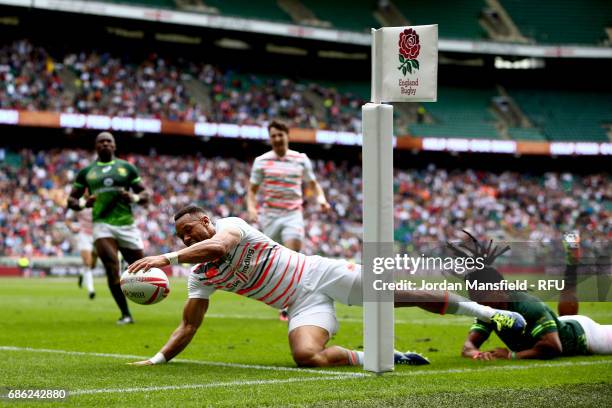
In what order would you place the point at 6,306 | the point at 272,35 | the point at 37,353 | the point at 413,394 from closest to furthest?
the point at 413,394, the point at 37,353, the point at 6,306, the point at 272,35

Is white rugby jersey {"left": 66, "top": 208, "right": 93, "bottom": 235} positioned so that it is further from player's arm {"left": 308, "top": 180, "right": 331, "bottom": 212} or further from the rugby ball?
the rugby ball

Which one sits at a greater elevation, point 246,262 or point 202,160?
point 202,160

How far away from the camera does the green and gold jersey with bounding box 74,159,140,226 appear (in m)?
11.9

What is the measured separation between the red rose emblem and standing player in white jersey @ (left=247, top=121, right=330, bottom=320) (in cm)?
681

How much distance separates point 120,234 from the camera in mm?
12023

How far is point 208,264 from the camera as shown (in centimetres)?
719

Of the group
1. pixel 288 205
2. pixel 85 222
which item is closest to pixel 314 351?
pixel 288 205

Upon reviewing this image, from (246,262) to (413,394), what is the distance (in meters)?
2.26

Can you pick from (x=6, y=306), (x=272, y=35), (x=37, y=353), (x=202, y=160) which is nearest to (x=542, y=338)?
(x=37, y=353)

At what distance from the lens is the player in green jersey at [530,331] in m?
7.14

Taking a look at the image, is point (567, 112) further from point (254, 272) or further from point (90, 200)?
point (254, 272)

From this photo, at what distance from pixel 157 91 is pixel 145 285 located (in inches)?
1424

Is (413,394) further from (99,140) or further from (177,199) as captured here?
(177,199)

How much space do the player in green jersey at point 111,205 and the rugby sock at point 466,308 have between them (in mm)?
5884
